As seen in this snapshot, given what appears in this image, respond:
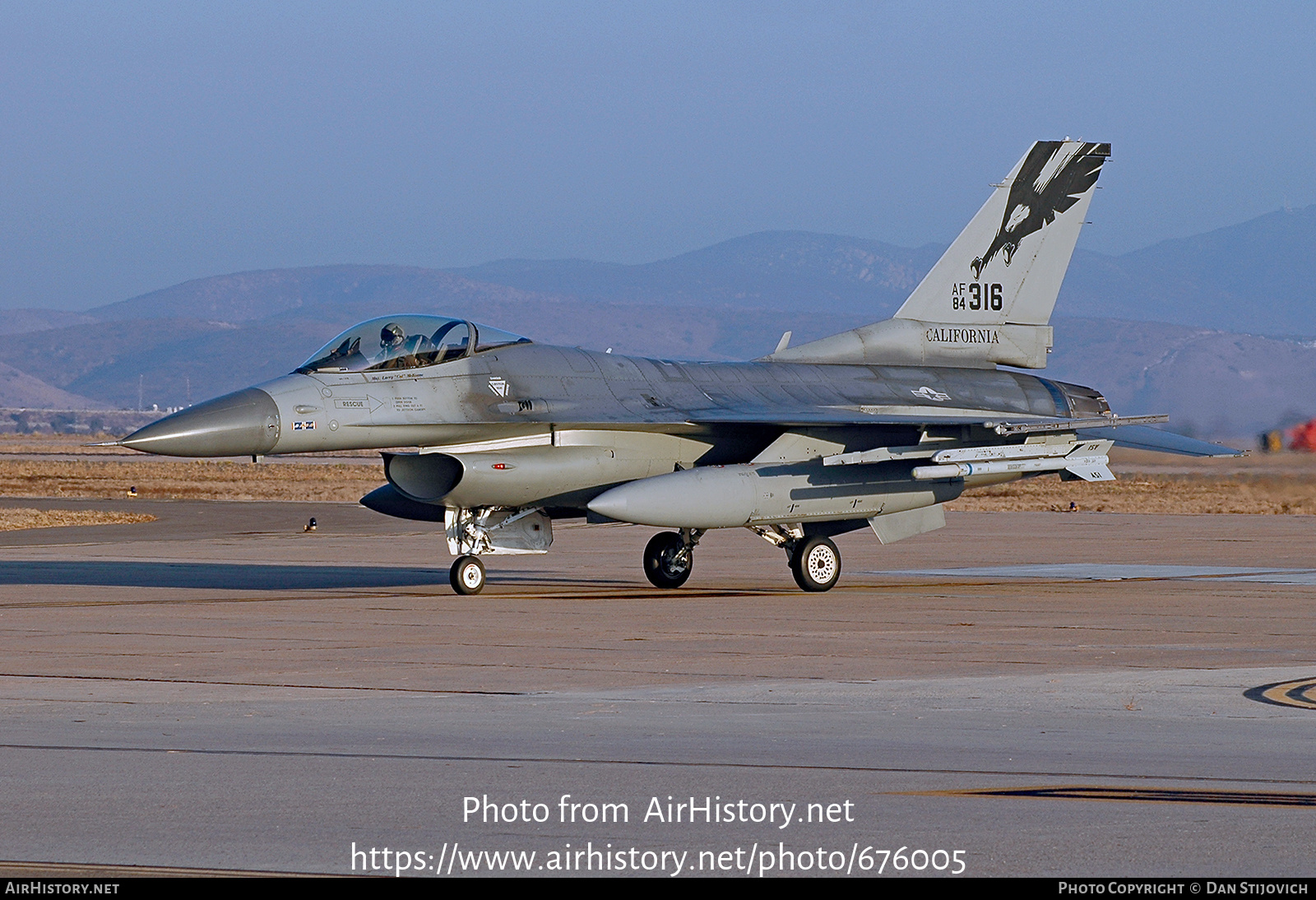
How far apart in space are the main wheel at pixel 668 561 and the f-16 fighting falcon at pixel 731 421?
2 centimetres

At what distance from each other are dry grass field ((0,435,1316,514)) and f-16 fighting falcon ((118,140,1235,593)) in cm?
126

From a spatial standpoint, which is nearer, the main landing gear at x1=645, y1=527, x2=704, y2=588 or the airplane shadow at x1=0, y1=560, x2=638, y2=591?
the main landing gear at x1=645, y1=527, x2=704, y2=588

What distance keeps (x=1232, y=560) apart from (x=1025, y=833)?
19.2 metres

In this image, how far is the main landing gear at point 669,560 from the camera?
20.1m

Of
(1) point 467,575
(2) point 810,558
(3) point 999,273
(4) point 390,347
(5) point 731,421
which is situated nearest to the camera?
(4) point 390,347

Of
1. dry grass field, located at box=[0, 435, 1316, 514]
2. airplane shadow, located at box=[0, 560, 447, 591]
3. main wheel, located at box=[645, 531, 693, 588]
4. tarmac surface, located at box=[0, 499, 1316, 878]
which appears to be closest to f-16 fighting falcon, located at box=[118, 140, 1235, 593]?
main wheel, located at box=[645, 531, 693, 588]

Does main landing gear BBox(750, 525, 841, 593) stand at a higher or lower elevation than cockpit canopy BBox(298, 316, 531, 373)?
lower

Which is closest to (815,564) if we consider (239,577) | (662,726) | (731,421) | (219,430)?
(731,421)

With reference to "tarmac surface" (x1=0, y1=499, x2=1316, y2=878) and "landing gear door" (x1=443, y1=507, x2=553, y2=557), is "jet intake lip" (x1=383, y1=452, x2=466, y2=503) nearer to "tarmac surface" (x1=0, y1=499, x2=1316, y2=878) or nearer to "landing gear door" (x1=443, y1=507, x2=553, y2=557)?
"landing gear door" (x1=443, y1=507, x2=553, y2=557)

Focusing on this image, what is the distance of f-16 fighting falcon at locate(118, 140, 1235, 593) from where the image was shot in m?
17.5

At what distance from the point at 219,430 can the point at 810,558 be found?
6.95 meters

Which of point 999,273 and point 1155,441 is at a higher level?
point 999,273

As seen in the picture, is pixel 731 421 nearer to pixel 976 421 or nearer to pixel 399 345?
pixel 976 421

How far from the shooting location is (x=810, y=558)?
766 inches
